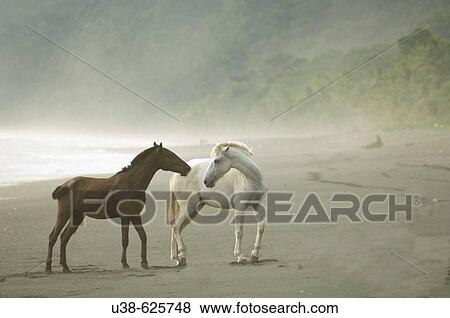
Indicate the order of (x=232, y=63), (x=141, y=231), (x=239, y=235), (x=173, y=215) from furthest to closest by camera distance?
(x=232, y=63) < (x=173, y=215) < (x=239, y=235) < (x=141, y=231)

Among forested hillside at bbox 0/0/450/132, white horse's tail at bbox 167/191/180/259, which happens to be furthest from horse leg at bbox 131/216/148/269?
forested hillside at bbox 0/0/450/132

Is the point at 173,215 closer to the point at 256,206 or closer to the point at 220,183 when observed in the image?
the point at 220,183

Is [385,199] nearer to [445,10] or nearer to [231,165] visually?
[231,165]

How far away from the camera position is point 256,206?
8.37 meters

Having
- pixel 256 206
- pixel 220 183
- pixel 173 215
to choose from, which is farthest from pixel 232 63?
pixel 256 206

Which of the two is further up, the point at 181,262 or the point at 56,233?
the point at 56,233

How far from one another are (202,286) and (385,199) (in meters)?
3.40

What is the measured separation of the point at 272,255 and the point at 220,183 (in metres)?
0.91

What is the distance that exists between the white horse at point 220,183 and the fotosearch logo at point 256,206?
1.3 inches

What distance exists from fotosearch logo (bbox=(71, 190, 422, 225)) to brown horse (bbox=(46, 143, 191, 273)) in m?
0.01

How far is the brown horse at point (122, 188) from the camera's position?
8.24m

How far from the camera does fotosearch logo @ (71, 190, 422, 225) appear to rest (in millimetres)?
8289

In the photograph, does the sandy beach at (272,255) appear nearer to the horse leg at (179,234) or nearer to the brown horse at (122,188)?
the horse leg at (179,234)
